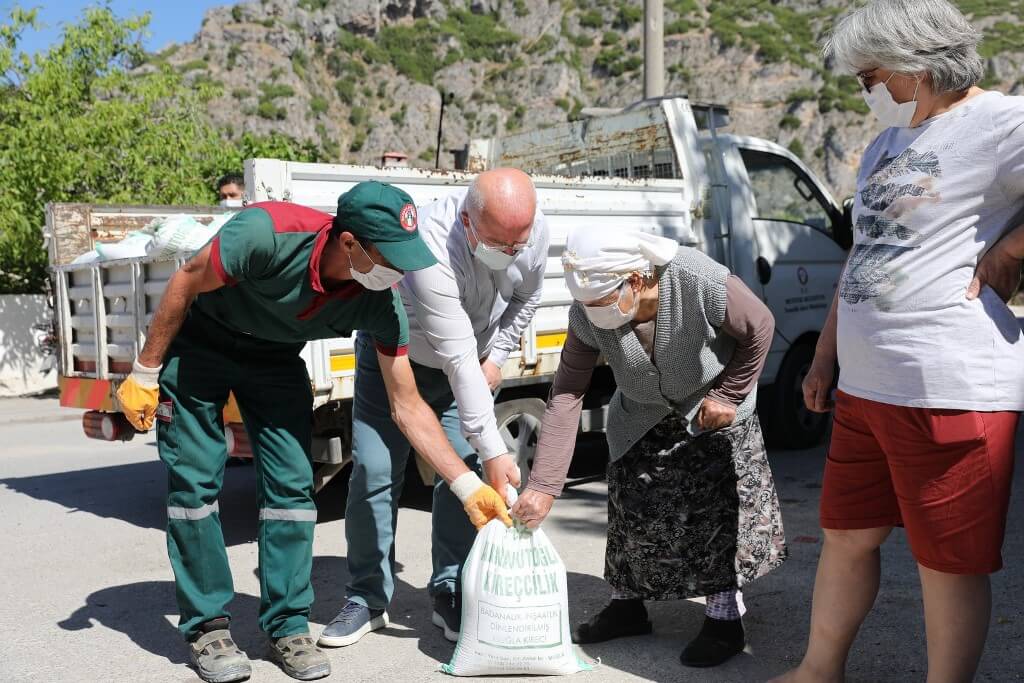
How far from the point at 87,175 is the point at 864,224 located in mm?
12703

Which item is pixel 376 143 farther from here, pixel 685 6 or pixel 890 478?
pixel 890 478

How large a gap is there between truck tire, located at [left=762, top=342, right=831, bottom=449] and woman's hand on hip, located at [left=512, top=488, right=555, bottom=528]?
4333 millimetres

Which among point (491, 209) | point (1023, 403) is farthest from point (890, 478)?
point (491, 209)

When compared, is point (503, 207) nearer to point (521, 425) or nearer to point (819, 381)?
point (819, 381)

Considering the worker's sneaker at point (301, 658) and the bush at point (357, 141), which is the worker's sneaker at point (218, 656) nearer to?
the worker's sneaker at point (301, 658)

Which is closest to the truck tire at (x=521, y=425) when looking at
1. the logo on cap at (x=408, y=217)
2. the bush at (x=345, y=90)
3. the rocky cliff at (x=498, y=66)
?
the logo on cap at (x=408, y=217)

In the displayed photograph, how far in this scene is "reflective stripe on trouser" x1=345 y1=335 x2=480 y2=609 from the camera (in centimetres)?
358

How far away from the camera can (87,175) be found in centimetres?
1324

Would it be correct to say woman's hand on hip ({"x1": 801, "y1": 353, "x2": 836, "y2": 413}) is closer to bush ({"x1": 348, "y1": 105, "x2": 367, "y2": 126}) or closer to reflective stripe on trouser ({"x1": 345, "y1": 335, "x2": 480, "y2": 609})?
reflective stripe on trouser ({"x1": 345, "y1": 335, "x2": 480, "y2": 609})

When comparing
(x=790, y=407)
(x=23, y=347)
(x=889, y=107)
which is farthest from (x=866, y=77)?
(x=23, y=347)

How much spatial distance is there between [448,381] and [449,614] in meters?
0.86

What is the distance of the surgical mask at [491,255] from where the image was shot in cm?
321

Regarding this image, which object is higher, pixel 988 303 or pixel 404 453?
pixel 988 303

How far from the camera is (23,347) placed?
1266 centimetres
